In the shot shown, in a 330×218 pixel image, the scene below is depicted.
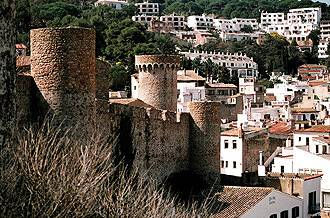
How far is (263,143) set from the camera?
47406 millimetres

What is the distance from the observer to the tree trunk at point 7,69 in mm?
5938

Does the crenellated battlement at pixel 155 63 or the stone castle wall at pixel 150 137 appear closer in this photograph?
the stone castle wall at pixel 150 137

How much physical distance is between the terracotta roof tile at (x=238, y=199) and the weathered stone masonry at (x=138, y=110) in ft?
3.45

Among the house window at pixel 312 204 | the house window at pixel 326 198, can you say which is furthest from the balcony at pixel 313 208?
the house window at pixel 326 198

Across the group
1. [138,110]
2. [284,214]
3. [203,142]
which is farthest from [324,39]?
[138,110]

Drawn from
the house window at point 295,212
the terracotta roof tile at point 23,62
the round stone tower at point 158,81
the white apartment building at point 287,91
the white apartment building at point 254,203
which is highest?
the terracotta roof tile at point 23,62

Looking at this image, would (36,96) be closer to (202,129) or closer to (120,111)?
(120,111)

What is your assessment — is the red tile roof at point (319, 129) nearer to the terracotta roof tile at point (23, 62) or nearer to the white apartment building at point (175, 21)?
the terracotta roof tile at point (23, 62)

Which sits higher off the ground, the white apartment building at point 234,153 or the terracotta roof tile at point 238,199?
the terracotta roof tile at point 238,199

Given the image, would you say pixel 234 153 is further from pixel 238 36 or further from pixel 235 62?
pixel 238 36

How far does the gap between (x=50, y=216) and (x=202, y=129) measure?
1537cm

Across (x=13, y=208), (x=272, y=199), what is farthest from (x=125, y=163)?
(x=13, y=208)

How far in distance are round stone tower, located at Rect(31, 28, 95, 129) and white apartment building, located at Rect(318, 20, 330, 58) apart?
148280 millimetres

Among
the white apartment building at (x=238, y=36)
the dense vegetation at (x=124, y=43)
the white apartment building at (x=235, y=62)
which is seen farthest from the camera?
the white apartment building at (x=238, y=36)
